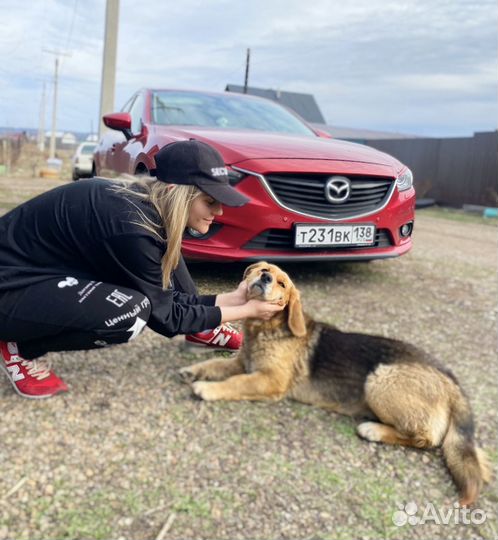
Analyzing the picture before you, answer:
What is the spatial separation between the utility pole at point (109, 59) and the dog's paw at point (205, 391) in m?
10.9

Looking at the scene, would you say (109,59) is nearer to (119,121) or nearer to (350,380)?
(119,121)

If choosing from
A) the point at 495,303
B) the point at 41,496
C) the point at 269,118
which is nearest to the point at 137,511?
the point at 41,496

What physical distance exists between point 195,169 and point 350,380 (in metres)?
1.38

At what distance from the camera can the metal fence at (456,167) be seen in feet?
53.6

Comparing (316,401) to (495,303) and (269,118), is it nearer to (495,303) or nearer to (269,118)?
(495,303)

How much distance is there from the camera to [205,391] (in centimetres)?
280

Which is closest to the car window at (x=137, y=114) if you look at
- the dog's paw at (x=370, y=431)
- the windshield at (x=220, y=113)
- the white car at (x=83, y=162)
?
the windshield at (x=220, y=113)

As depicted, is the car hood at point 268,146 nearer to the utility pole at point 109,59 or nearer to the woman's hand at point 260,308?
the woman's hand at point 260,308

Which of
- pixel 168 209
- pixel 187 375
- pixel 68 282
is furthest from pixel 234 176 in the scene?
pixel 68 282

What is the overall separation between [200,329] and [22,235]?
1.02 meters

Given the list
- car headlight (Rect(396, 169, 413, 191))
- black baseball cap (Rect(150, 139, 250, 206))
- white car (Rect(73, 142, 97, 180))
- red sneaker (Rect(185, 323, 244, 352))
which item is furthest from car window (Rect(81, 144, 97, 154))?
black baseball cap (Rect(150, 139, 250, 206))

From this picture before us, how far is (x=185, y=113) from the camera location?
5.20 m

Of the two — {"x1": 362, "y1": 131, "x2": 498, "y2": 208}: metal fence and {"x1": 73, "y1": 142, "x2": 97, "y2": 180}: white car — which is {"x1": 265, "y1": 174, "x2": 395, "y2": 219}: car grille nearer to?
{"x1": 362, "y1": 131, "x2": 498, "y2": 208}: metal fence

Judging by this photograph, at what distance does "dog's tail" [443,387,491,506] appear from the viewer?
2207 millimetres
